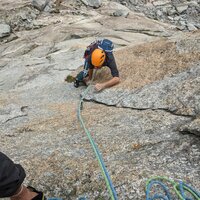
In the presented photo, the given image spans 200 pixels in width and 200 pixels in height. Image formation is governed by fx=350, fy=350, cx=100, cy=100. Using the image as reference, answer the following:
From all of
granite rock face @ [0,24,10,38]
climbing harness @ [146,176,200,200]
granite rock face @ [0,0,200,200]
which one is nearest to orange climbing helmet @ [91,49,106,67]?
granite rock face @ [0,0,200,200]

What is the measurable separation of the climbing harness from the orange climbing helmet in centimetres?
482

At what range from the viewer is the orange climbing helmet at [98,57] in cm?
898

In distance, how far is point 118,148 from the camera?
5.82 meters

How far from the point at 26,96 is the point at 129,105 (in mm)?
3640

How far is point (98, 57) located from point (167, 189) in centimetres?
505

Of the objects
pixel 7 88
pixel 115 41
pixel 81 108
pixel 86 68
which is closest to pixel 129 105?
pixel 81 108

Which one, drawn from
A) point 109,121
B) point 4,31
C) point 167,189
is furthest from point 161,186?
point 4,31

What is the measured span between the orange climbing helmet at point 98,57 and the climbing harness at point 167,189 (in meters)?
4.82

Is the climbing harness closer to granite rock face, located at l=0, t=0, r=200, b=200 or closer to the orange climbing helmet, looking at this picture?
granite rock face, located at l=0, t=0, r=200, b=200

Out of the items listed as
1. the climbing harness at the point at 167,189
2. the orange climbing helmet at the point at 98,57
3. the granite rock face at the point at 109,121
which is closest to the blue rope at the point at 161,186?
the climbing harness at the point at 167,189

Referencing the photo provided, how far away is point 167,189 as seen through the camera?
4.54 metres

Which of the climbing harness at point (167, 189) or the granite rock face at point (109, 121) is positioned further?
the granite rock face at point (109, 121)

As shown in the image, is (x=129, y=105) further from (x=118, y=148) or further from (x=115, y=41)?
(x=115, y=41)

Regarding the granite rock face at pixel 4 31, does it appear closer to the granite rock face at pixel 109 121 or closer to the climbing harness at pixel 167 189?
the granite rock face at pixel 109 121
